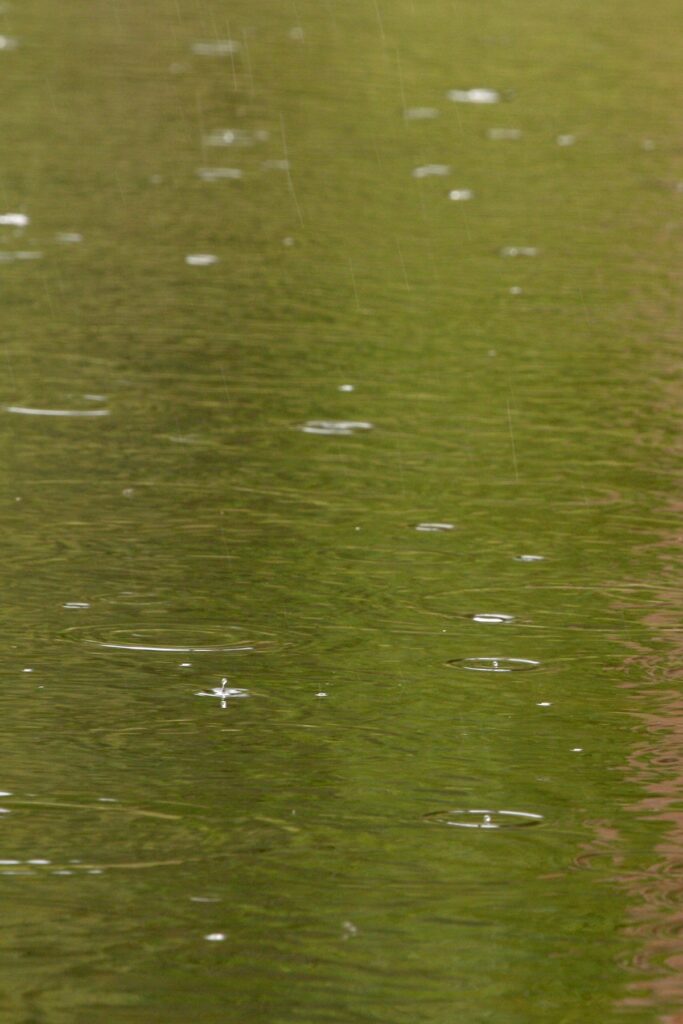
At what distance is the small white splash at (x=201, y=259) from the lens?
35.2ft

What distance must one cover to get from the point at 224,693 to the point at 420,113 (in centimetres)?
1201

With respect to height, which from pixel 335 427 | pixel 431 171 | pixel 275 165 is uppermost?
pixel 335 427

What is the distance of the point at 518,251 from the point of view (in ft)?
38.0

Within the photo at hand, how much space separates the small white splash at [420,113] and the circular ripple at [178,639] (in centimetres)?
1119

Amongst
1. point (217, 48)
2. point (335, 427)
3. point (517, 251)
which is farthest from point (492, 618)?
point (217, 48)

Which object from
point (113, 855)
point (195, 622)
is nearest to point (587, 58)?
point (195, 622)

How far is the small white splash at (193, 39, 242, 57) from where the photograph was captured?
19.5 m

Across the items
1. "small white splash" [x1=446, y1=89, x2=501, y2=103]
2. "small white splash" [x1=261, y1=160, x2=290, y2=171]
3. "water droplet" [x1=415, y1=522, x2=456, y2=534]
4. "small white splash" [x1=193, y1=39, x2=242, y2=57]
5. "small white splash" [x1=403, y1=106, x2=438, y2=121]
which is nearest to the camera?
"water droplet" [x1=415, y1=522, x2=456, y2=534]

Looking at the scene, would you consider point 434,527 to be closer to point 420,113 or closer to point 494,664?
point 494,664

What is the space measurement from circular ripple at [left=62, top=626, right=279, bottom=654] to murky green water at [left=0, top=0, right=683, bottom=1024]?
0.01 m

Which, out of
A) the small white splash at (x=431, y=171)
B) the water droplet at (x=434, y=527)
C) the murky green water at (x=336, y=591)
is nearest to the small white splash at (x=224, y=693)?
the murky green water at (x=336, y=591)

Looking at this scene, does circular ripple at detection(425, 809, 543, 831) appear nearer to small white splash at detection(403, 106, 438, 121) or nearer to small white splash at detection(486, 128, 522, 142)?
small white splash at detection(486, 128, 522, 142)

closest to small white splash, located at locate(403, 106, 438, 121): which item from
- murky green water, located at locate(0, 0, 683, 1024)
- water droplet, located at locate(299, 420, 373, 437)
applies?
murky green water, located at locate(0, 0, 683, 1024)

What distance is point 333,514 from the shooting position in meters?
6.69
